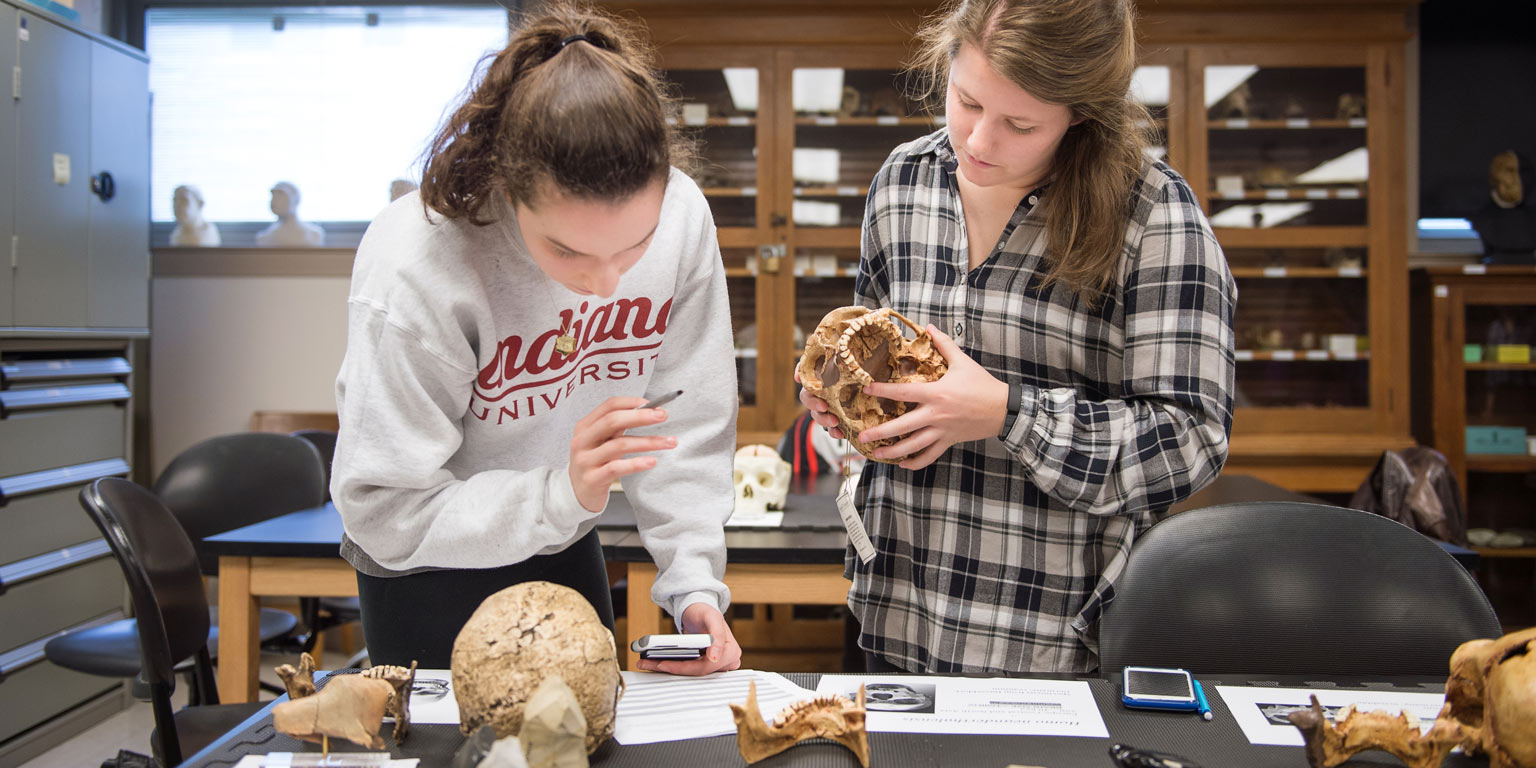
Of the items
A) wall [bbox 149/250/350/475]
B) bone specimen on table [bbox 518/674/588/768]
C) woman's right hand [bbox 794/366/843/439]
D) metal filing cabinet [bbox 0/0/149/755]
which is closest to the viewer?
bone specimen on table [bbox 518/674/588/768]

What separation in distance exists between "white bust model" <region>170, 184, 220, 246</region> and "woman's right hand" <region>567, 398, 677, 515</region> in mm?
4732

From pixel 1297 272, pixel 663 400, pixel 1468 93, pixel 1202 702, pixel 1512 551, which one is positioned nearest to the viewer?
pixel 1202 702

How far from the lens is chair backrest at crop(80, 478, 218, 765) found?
1.94 m

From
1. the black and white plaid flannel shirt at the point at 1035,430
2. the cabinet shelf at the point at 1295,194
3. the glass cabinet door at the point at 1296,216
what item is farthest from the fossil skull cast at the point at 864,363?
the cabinet shelf at the point at 1295,194

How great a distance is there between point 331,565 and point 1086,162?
2049 mm

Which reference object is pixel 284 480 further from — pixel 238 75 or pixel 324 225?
pixel 238 75

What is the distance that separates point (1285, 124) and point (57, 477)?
18.6 ft

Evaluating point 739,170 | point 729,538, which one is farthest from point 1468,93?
point 729,538

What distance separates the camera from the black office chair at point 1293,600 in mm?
1297

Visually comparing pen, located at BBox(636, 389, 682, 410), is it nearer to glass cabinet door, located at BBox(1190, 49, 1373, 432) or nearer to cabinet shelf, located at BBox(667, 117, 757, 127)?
cabinet shelf, located at BBox(667, 117, 757, 127)

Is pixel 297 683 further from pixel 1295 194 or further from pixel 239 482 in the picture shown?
pixel 1295 194

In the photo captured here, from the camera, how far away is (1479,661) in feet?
3.04

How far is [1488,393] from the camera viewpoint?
15.2 feet

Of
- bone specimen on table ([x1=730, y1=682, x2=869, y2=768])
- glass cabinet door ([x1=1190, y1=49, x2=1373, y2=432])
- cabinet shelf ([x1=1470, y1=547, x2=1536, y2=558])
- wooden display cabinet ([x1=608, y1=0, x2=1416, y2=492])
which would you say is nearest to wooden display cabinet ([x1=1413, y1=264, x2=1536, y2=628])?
cabinet shelf ([x1=1470, y1=547, x2=1536, y2=558])
